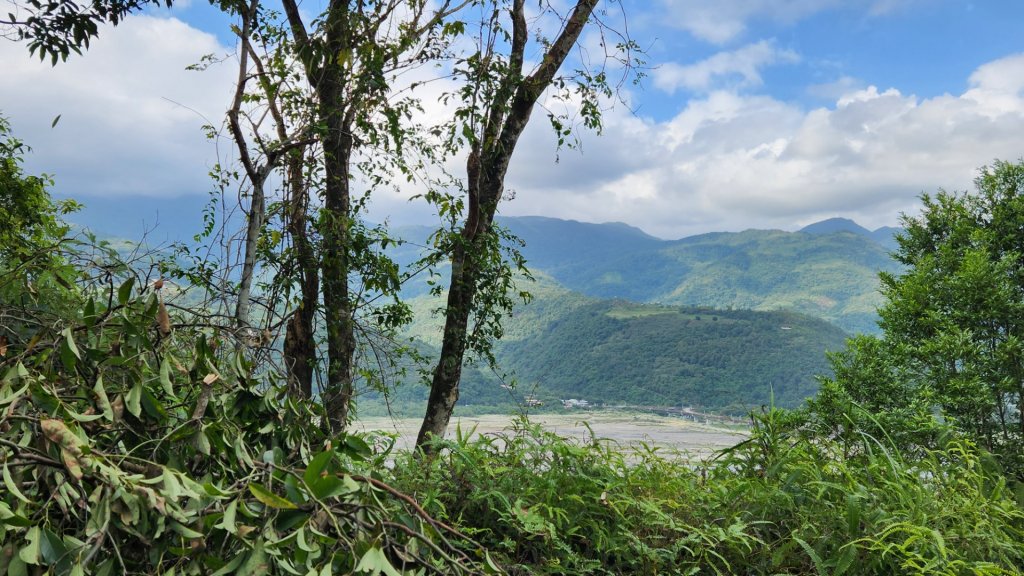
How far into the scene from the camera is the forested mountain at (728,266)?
70.9 m

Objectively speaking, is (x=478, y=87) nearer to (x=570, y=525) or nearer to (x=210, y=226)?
(x=210, y=226)

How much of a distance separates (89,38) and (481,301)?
2.52 m

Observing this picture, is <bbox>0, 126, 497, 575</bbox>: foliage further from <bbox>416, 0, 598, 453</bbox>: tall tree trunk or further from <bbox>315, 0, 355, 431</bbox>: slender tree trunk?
<bbox>416, 0, 598, 453</bbox>: tall tree trunk

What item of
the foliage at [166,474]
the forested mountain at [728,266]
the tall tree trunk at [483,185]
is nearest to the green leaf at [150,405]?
the foliage at [166,474]

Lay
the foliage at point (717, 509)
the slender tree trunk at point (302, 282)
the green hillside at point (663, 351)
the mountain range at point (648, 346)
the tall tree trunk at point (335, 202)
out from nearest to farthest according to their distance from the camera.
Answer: the foliage at point (717, 509) → the tall tree trunk at point (335, 202) → the slender tree trunk at point (302, 282) → the mountain range at point (648, 346) → the green hillside at point (663, 351)

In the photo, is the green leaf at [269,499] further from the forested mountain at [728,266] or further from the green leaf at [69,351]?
the forested mountain at [728,266]

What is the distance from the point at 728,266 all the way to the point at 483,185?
99.3 m

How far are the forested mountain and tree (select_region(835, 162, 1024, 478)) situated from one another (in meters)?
36.6

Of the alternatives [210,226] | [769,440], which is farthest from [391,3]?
[769,440]

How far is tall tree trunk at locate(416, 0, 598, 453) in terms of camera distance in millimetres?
3398

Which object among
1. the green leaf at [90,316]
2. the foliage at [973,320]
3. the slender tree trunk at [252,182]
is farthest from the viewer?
the foliage at [973,320]

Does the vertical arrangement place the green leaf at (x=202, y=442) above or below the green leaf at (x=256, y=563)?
above

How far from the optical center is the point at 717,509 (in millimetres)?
1611

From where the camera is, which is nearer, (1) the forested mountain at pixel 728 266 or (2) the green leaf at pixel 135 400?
(2) the green leaf at pixel 135 400
